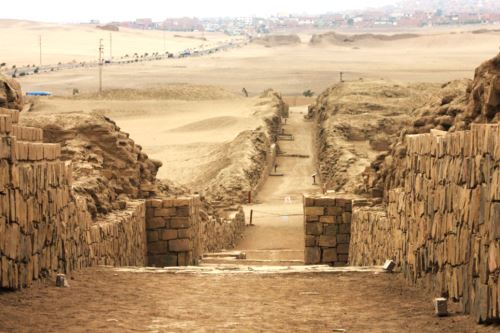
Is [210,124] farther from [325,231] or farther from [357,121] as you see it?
[325,231]

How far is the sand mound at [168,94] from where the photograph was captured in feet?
240

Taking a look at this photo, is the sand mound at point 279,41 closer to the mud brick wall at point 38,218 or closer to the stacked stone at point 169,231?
the stacked stone at point 169,231

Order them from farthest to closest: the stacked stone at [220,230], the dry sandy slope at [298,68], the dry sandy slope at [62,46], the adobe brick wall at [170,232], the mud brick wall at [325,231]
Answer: the dry sandy slope at [62,46] < the dry sandy slope at [298,68] < the stacked stone at [220,230] < the mud brick wall at [325,231] < the adobe brick wall at [170,232]

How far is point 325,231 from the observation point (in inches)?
757

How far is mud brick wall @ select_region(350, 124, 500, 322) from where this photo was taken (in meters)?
7.61

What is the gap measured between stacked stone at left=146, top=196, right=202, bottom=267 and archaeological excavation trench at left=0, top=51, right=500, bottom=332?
0.02m

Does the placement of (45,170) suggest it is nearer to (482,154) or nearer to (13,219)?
(13,219)

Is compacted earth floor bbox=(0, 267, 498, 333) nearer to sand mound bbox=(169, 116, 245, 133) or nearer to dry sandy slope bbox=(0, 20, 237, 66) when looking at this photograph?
sand mound bbox=(169, 116, 245, 133)

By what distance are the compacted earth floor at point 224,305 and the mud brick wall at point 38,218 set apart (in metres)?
0.24

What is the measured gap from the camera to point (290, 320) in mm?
9188

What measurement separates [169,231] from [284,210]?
1306 centimetres

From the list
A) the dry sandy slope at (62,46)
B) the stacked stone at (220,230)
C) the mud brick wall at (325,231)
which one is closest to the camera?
the mud brick wall at (325,231)

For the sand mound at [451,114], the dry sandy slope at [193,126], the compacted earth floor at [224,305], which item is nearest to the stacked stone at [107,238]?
the compacted earth floor at [224,305]

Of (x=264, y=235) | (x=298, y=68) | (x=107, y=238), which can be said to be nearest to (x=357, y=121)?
(x=264, y=235)
